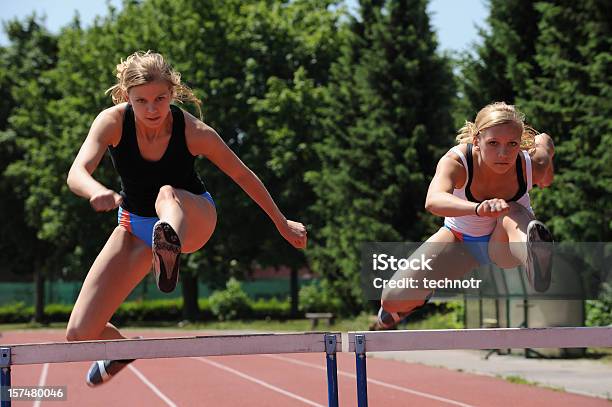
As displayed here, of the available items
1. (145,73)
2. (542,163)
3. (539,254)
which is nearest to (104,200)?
(145,73)

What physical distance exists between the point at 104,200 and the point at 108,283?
782mm

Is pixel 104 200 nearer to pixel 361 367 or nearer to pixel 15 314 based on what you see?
pixel 361 367

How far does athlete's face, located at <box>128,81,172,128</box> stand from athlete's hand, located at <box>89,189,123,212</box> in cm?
71

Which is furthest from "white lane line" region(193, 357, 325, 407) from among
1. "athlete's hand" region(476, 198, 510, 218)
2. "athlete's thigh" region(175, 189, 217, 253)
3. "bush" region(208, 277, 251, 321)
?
"bush" region(208, 277, 251, 321)

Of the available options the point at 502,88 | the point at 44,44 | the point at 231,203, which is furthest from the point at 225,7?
the point at 502,88

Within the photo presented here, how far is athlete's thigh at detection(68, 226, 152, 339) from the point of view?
4.00 meters

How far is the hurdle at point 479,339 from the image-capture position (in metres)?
4.04

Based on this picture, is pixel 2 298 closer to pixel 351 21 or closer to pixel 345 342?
pixel 351 21

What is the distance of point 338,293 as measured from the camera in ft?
81.9

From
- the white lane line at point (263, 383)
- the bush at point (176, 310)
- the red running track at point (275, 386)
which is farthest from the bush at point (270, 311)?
the white lane line at point (263, 383)

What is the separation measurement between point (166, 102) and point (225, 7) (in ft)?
87.7

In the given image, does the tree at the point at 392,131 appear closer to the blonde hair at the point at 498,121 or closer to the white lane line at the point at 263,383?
the white lane line at the point at 263,383

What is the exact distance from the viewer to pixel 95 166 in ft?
12.7

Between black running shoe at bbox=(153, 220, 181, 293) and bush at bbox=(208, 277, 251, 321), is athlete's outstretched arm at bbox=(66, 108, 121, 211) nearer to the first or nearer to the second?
black running shoe at bbox=(153, 220, 181, 293)
